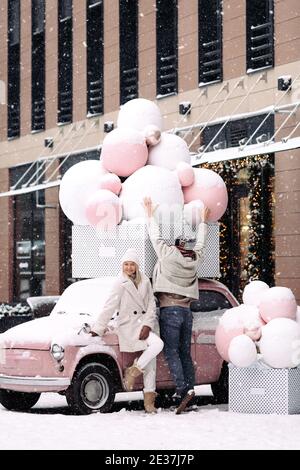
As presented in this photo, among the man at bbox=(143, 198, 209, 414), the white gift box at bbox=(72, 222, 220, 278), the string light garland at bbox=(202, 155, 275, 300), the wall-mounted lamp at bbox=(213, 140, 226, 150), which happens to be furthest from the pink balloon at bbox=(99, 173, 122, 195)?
the wall-mounted lamp at bbox=(213, 140, 226, 150)

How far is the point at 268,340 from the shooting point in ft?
41.3

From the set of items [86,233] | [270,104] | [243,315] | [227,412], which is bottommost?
[227,412]

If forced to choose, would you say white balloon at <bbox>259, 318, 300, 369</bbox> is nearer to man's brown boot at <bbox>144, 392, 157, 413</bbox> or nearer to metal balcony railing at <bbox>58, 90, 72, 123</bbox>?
man's brown boot at <bbox>144, 392, 157, 413</bbox>

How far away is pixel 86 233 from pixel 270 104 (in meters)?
9.32

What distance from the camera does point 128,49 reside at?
28297mm

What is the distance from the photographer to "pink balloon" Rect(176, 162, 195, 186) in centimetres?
1391

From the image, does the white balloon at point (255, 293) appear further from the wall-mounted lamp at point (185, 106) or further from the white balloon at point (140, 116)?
the wall-mounted lamp at point (185, 106)

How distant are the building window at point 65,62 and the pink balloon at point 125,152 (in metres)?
17.0

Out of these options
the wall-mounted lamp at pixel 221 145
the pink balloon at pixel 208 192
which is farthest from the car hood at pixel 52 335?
the wall-mounted lamp at pixel 221 145

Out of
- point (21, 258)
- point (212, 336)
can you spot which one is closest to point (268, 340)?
point (212, 336)

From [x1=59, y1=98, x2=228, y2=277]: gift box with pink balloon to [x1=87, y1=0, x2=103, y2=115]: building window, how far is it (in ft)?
50.0
